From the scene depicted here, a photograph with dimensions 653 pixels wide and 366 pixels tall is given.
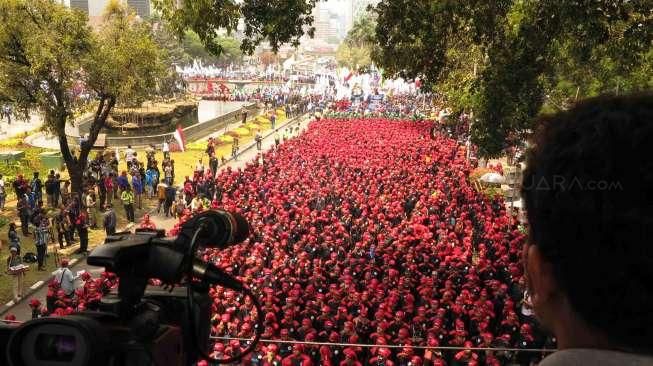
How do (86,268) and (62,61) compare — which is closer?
(86,268)

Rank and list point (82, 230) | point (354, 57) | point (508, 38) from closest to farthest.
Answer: point (508, 38) → point (82, 230) → point (354, 57)

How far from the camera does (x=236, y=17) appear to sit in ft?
26.9

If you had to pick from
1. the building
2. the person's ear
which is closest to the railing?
the person's ear

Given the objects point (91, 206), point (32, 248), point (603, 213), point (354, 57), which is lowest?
point (32, 248)

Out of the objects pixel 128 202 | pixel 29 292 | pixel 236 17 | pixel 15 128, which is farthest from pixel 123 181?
pixel 15 128

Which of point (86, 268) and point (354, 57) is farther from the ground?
point (354, 57)

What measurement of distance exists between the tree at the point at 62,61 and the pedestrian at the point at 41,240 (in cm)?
404

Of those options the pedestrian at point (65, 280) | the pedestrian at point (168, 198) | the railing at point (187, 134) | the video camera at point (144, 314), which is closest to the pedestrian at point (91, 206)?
the pedestrian at point (168, 198)

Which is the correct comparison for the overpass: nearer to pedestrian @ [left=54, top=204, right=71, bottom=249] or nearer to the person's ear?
pedestrian @ [left=54, top=204, right=71, bottom=249]

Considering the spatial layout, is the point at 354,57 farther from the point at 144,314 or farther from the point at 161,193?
the point at 144,314

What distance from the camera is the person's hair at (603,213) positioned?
0.96 metres

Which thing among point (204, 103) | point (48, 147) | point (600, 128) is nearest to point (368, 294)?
point (600, 128)

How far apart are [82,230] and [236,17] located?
8.29 m

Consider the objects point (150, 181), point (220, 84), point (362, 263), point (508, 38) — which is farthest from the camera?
point (220, 84)
